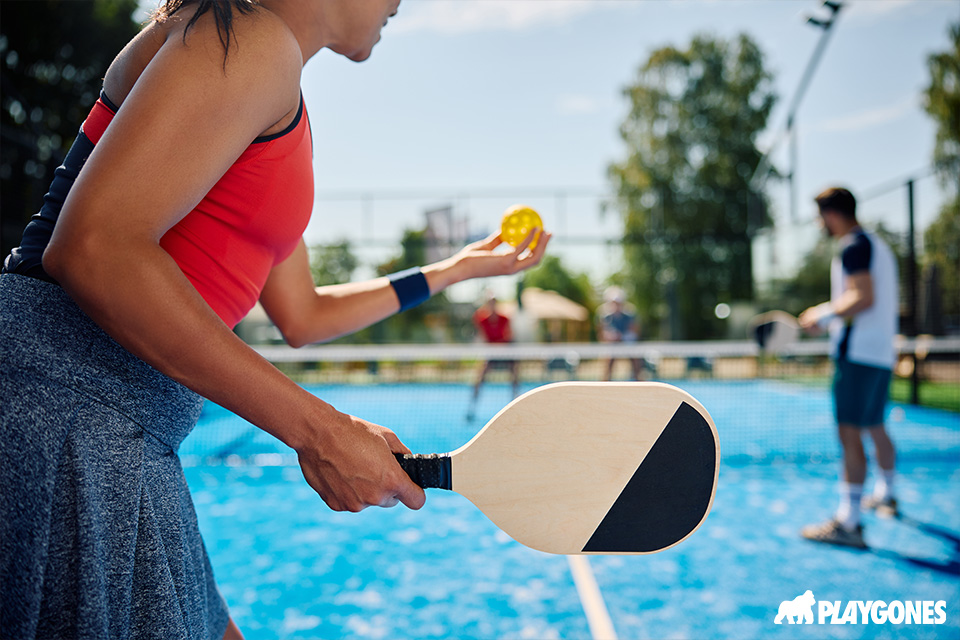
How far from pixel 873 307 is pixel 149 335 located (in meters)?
4.25

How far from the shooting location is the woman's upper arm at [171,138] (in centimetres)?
74

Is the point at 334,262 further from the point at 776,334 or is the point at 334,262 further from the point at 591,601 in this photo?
the point at 591,601

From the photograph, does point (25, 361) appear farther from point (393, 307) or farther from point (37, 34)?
point (37, 34)

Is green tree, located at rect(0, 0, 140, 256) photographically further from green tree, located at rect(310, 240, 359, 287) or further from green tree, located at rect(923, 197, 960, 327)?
green tree, located at rect(923, 197, 960, 327)

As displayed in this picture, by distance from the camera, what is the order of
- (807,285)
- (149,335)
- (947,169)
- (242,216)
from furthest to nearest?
(807,285)
(947,169)
(242,216)
(149,335)

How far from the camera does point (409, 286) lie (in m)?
1.58

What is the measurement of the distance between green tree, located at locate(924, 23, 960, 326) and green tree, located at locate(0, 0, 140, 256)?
17130mm

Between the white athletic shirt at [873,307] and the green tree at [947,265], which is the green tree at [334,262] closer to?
the green tree at [947,265]

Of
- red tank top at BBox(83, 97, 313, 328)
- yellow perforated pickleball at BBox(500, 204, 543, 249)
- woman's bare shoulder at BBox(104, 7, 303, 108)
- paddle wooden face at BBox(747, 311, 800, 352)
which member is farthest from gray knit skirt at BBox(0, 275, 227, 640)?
paddle wooden face at BBox(747, 311, 800, 352)

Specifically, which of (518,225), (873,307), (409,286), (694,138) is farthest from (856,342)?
(694,138)

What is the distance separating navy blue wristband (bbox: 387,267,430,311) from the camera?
62.4 inches

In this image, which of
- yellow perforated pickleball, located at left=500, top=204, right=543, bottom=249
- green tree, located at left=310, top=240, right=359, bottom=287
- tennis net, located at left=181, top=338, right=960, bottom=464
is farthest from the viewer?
green tree, located at left=310, top=240, right=359, bottom=287

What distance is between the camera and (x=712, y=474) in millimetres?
999

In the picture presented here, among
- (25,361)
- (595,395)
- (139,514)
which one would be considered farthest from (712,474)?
(25,361)
